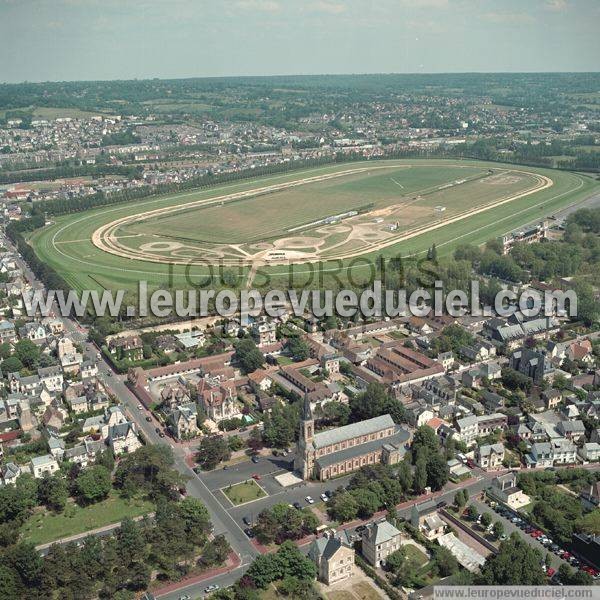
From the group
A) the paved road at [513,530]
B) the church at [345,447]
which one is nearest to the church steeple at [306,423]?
the church at [345,447]

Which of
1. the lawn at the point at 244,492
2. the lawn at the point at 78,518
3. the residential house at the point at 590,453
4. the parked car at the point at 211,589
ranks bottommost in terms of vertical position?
the lawn at the point at 78,518

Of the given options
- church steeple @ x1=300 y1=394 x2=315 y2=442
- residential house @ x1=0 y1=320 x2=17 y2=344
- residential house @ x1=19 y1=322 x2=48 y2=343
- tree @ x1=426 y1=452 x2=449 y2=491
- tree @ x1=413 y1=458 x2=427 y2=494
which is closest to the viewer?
tree @ x1=413 y1=458 x2=427 y2=494

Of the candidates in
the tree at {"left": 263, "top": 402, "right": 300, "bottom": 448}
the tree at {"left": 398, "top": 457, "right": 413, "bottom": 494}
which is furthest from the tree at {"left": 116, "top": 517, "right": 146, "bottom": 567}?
the tree at {"left": 398, "top": 457, "right": 413, "bottom": 494}

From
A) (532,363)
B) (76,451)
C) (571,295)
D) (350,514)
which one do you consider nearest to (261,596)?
(350,514)

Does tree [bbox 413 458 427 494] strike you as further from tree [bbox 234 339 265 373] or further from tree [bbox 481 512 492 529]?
tree [bbox 234 339 265 373]

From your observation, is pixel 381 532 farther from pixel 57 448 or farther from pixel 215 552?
pixel 57 448

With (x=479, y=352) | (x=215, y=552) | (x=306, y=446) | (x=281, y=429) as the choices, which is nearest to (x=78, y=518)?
(x=215, y=552)

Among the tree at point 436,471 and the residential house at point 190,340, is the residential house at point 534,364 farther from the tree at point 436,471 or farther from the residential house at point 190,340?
the residential house at point 190,340
